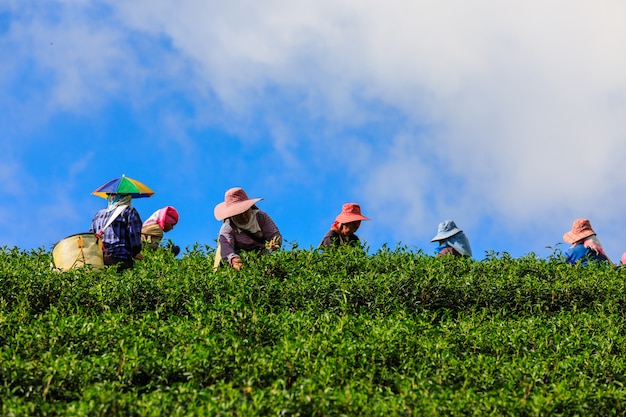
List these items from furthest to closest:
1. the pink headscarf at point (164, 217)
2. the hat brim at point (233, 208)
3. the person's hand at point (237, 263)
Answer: the pink headscarf at point (164, 217)
the hat brim at point (233, 208)
the person's hand at point (237, 263)

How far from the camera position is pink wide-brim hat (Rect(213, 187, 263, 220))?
1074 cm

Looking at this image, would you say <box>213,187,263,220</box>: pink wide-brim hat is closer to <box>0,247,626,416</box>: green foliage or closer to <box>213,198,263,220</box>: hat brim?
<box>213,198,263,220</box>: hat brim

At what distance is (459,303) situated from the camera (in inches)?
395

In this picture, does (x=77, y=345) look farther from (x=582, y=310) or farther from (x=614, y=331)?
(x=582, y=310)

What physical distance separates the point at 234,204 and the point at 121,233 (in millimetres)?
1820

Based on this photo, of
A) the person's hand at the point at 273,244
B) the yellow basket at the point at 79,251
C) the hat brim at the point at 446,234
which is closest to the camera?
the person's hand at the point at 273,244

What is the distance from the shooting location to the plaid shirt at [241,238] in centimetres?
1080

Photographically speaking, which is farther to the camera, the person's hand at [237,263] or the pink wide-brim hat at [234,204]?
the pink wide-brim hat at [234,204]

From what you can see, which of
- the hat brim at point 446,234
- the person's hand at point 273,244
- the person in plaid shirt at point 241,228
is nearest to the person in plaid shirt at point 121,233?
the person in plaid shirt at point 241,228

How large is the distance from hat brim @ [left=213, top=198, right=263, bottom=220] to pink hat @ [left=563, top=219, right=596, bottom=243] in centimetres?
614

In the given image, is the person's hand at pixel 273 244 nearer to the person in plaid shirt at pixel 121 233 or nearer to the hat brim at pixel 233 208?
the hat brim at pixel 233 208

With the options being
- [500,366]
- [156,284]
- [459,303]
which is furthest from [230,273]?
[500,366]

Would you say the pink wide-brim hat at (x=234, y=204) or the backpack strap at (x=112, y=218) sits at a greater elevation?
the backpack strap at (x=112, y=218)

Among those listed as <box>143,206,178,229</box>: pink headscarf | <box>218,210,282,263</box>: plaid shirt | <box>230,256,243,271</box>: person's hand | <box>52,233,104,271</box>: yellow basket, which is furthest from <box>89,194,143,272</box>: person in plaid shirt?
<box>143,206,178,229</box>: pink headscarf
